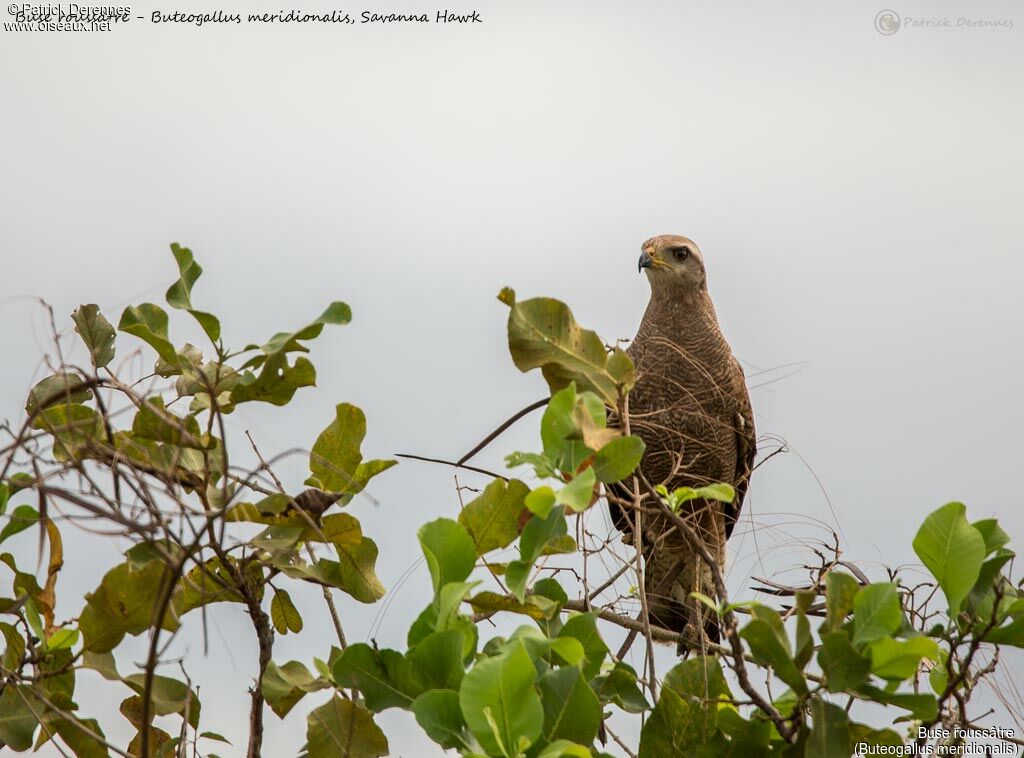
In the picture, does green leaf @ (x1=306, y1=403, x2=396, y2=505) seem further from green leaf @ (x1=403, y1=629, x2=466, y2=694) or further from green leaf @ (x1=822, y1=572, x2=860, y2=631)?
green leaf @ (x1=822, y1=572, x2=860, y2=631)

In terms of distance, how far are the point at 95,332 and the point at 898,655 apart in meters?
1.69

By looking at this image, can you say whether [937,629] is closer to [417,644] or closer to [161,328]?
[417,644]

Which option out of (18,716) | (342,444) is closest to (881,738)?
(342,444)

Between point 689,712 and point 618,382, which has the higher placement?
point 618,382

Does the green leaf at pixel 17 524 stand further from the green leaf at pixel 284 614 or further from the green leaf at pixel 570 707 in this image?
the green leaf at pixel 570 707

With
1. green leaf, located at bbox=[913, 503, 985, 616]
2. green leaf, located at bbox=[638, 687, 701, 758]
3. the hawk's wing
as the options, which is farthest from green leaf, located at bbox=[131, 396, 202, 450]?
the hawk's wing

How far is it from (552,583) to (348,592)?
A: 40 cm

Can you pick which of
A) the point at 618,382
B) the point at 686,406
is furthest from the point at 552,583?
the point at 686,406

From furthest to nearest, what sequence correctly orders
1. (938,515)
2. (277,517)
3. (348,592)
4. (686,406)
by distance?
1. (686,406)
2. (348,592)
3. (277,517)
4. (938,515)

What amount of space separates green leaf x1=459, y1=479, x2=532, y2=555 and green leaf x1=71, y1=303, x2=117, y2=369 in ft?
2.96

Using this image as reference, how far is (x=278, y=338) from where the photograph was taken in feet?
7.36

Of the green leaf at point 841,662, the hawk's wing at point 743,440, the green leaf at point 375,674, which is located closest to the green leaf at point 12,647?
the green leaf at point 375,674

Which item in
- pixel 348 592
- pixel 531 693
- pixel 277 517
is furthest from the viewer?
pixel 348 592

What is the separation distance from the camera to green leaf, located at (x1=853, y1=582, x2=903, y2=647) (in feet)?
6.11
